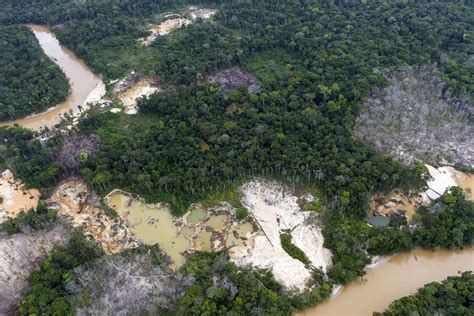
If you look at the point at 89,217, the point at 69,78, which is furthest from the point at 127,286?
the point at 69,78

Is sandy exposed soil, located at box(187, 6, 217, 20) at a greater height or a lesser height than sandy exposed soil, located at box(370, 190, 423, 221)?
greater

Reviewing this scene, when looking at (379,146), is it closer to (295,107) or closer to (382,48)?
(295,107)

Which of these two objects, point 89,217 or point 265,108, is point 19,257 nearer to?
point 89,217

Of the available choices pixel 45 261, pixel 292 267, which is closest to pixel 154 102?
pixel 45 261

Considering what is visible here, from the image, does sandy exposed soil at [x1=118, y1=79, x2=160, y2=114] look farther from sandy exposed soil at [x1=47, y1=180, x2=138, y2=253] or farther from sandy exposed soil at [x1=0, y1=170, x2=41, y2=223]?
sandy exposed soil at [x1=0, y1=170, x2=41, y2=223]

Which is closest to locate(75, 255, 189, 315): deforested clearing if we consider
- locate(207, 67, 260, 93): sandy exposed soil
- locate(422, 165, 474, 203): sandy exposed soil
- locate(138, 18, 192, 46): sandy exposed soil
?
locate(422, 165, 474, 203): sandy exposed soil

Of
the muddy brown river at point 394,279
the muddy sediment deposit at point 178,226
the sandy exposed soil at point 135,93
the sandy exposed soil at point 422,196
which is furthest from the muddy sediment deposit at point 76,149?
the sandy exposed soil at point 422,196
